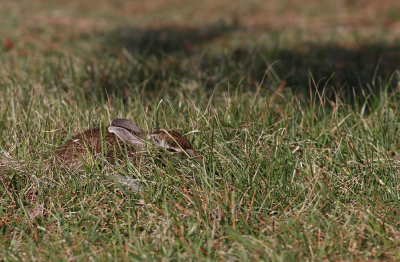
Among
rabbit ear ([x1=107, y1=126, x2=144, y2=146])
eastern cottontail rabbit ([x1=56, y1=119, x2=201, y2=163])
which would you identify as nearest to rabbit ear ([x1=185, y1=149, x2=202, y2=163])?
eastern cottontail rabbit ([x1=56, y1=119, x2=201, y2=163])

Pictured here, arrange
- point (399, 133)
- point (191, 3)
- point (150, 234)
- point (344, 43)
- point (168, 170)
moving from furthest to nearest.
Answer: point (191, 3), point (344, 43), point (399, 133), point (168, 170), point (150, 234)

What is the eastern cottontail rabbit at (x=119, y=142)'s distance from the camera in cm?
364

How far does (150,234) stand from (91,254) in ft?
1.19

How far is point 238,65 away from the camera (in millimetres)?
5902

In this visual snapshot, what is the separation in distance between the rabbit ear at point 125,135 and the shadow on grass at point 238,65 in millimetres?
886

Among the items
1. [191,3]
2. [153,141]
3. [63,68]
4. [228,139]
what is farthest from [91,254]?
[191,3]

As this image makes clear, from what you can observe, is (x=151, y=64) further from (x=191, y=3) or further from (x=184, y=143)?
(x=191, y=3)

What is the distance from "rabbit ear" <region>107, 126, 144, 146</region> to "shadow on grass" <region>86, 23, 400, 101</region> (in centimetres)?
89

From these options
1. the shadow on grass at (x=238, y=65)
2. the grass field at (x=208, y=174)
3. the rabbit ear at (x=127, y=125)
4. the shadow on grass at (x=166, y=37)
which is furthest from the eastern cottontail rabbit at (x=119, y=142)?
the shadow on grass at (x=166, y=37)

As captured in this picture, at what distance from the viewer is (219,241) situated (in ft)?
9.68

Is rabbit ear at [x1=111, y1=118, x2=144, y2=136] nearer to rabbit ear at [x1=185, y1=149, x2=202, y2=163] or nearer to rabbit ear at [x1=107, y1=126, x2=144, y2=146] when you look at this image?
rabbit ear at [x1=107, y1=126, x2=144, y2=146]

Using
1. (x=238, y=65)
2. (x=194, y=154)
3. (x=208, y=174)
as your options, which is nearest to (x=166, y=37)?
(x=238, y=65)

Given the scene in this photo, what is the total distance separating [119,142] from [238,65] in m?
2.41

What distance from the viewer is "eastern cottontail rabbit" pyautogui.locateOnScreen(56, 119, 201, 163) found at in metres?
3.64
